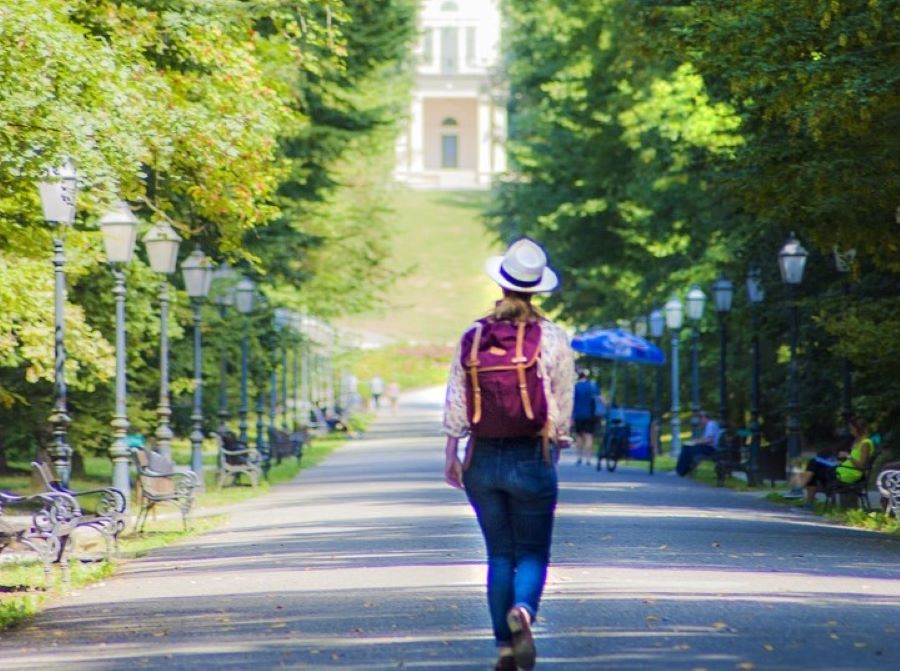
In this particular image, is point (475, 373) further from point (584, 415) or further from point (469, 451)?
point (584, 415)

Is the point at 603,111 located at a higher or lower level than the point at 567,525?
higher

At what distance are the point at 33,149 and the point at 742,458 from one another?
2436cm

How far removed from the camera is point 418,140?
168 m

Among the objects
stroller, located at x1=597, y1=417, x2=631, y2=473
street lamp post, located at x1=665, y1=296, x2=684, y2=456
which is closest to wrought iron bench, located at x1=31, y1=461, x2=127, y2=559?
stroller, located at x1=597, y1=417, x2=631, y2=473

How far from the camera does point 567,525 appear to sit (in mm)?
22578

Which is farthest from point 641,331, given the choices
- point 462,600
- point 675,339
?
point 462,600

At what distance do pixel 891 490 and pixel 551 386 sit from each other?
13.6m

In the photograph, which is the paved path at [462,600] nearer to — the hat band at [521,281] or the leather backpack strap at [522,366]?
the leather backpack strap at [522,366]

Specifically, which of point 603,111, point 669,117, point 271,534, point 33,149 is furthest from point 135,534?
point 603,111

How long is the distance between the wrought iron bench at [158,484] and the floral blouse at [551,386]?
13.4m

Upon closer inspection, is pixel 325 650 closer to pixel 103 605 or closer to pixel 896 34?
pixel 103 605

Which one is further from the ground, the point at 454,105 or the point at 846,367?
the point at 454,105

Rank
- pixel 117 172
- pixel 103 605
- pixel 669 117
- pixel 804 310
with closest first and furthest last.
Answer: pixel 103 605
pixel 117 172
pixel 804 310
pixel 669 117

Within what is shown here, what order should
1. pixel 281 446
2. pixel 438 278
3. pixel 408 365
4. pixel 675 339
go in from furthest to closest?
pixel 438 278 → pixel 408 365 → pixel 675 339 → pixel 281 446
